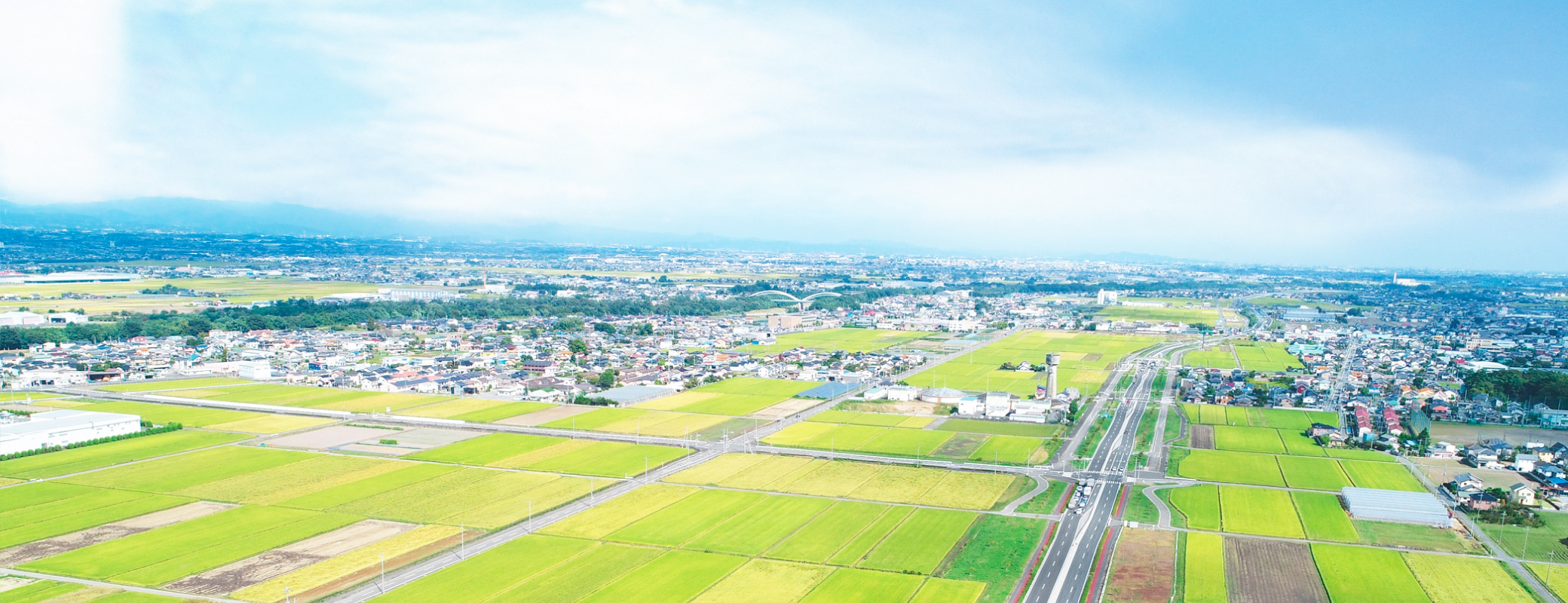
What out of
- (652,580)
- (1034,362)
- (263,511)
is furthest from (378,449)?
(1034,362)

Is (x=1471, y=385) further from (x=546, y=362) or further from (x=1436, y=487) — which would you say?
(x=546, y=362)

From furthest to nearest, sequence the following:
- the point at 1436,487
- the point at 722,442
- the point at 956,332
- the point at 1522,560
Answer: the point at 956,332, the point at 722,442, the point at 1436,487, the point at 1522,560

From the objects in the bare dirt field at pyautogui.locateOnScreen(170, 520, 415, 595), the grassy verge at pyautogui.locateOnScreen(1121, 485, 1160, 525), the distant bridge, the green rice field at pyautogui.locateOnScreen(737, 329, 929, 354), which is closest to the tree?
the green rice field at pyautogui.locateOnScreen(737, 329, 929, 354)

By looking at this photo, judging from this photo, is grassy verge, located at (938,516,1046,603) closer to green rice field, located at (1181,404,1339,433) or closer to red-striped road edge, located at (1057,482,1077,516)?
red-striped road edge, located at (1057,482,1077,516)

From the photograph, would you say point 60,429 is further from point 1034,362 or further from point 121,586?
point 1034,362

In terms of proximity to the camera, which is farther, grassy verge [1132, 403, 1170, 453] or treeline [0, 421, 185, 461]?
grassy verge [1132, 403, 1170, 453]

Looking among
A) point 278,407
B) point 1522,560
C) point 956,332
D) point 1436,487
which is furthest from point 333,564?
point 956,332
